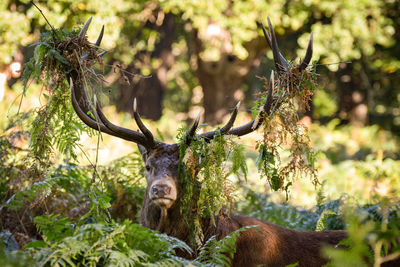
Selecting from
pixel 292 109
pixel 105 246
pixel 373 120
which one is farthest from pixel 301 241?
pixel 373 120

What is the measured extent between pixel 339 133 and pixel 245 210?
32.5ft

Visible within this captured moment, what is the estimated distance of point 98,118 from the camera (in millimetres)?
4551

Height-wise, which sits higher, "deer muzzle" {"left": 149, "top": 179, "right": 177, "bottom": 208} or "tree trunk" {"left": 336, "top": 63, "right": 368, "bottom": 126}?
"tree trunk" {"left": 336, "top": 63, "right": 368, "bottom": 126}

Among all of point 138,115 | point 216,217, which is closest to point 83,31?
point 138,115

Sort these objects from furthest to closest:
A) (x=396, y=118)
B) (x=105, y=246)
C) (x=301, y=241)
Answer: (x=396, y=118) < (x=301, y=241) < (x=105, y=246)

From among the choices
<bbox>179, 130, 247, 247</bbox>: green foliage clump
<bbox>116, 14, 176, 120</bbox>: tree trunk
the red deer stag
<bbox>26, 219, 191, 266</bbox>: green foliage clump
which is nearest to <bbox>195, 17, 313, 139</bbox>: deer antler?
the red deer stag

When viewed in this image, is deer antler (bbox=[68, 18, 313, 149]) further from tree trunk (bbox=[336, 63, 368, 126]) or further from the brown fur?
tree trunk (bbox=[336, 63, 368, 126])

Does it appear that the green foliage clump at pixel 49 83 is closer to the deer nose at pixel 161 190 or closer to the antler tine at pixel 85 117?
the antler tine at pixel 85 117

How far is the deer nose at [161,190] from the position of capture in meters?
4.12

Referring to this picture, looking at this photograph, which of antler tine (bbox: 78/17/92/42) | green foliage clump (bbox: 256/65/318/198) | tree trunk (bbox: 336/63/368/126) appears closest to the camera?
green foliage clump (bbox: 256/65/318/198)

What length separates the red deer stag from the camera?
4164 millimetres

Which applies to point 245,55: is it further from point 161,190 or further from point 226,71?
point 161,190

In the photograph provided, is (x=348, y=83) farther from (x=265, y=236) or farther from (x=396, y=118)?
(x=265, y=236)

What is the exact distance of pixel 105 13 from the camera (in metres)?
13.9
